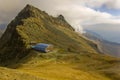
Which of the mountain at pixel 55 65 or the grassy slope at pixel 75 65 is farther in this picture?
the grassy slope at pixel 75 65

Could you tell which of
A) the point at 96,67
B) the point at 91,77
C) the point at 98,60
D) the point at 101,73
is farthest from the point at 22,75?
the point at 98,60

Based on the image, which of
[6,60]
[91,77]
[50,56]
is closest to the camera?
[91,77]

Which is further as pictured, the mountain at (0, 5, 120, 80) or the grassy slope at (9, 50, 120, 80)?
the grassy slope at (9, 50, 120, 80)

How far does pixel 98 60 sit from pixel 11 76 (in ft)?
271

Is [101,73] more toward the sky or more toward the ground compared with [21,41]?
more toward the ground

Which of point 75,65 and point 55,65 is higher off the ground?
point 75,65

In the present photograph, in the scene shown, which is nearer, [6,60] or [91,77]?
[91,77]

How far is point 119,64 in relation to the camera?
110m

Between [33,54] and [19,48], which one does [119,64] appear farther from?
[19,48]

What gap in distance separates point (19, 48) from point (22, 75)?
133 metres

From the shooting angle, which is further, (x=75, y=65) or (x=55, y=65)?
(x=75, y=65)

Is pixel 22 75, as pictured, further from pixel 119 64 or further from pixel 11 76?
pixel 119 64

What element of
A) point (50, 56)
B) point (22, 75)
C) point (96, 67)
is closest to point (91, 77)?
point (96, 67)

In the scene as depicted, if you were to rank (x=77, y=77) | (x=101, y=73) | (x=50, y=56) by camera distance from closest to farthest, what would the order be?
1. (x=77, y=77)
2. (x=101, y=73)
3. (x=50, y=56)
